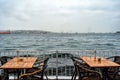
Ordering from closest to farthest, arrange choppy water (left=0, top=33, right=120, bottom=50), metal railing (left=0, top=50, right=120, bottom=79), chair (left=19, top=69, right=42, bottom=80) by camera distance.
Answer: chair (left=19, top=69, right=42, bottom=80) < metal railing (left=0, top=50, right=120, bottom=79) < choppy water (left=0, top=33, right=120, bottom=50)

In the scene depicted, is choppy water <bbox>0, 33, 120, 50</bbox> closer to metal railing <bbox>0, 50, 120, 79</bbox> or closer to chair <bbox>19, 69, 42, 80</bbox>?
metal railing <bbox>0, 50, 120, 79</bbox>

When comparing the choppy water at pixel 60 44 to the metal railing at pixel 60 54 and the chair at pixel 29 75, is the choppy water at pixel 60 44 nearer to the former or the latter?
the metal railing at pixel 60 54

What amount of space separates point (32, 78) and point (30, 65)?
1.31ft

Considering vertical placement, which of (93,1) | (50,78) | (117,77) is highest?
(93,1)

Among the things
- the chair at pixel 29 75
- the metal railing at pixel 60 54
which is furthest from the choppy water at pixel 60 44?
the chair at pixel 29 75

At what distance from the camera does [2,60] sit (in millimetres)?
6270

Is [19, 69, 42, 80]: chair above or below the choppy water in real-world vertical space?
above

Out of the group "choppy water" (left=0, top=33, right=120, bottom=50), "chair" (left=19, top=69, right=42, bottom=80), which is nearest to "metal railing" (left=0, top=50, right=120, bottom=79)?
"chair" (left=19, top=69, right=42, bottom=80)

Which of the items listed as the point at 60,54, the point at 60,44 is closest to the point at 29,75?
the point at 60,54

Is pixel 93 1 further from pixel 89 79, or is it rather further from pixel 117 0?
pixel 89 79

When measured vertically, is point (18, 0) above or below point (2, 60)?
above

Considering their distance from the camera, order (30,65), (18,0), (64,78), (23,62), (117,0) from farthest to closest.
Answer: (18,0) < (117,0) < (64,78) < (23,62) < (30,65)

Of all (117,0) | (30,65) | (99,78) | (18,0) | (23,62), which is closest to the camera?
(99,78)

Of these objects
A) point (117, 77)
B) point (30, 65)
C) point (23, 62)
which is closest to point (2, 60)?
point (23, 62)
